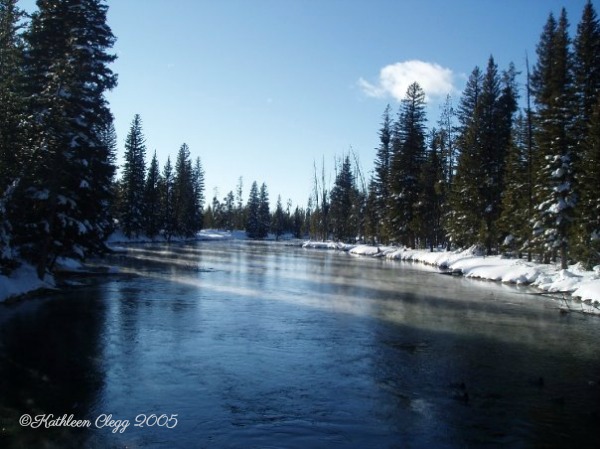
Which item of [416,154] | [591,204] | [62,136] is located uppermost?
[416,154]

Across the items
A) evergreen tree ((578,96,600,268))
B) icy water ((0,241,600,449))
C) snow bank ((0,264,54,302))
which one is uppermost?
evergreen tree ((578,96,600,268))

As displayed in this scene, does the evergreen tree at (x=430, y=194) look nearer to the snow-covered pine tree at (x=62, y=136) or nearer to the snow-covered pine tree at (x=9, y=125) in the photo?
the snow-covered pine tree at (x=62, y=136)

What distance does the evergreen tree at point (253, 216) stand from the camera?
134 m

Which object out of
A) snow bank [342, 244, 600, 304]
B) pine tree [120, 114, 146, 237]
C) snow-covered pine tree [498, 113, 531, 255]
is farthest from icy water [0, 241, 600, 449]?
pine tree [120, 114, 146, 237]

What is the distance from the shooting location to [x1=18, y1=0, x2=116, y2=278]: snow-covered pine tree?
21.1 meters

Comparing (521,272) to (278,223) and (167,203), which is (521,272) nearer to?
(167,203)

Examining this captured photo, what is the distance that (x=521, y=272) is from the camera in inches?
1260

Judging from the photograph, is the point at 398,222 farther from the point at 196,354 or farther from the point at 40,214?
the point at 196,354

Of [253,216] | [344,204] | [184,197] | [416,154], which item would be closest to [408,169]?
[416,154]

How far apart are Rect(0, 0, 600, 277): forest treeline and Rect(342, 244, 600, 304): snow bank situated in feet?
4.09

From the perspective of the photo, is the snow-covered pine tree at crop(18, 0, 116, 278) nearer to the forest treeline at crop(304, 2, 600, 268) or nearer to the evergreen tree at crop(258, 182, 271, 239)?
the forest treeline at crop(304, 2, 600, 268)

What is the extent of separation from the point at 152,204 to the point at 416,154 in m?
44.4

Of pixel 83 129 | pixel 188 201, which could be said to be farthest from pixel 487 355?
pixel 188 201

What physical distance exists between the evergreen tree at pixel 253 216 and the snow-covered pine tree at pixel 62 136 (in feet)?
354
